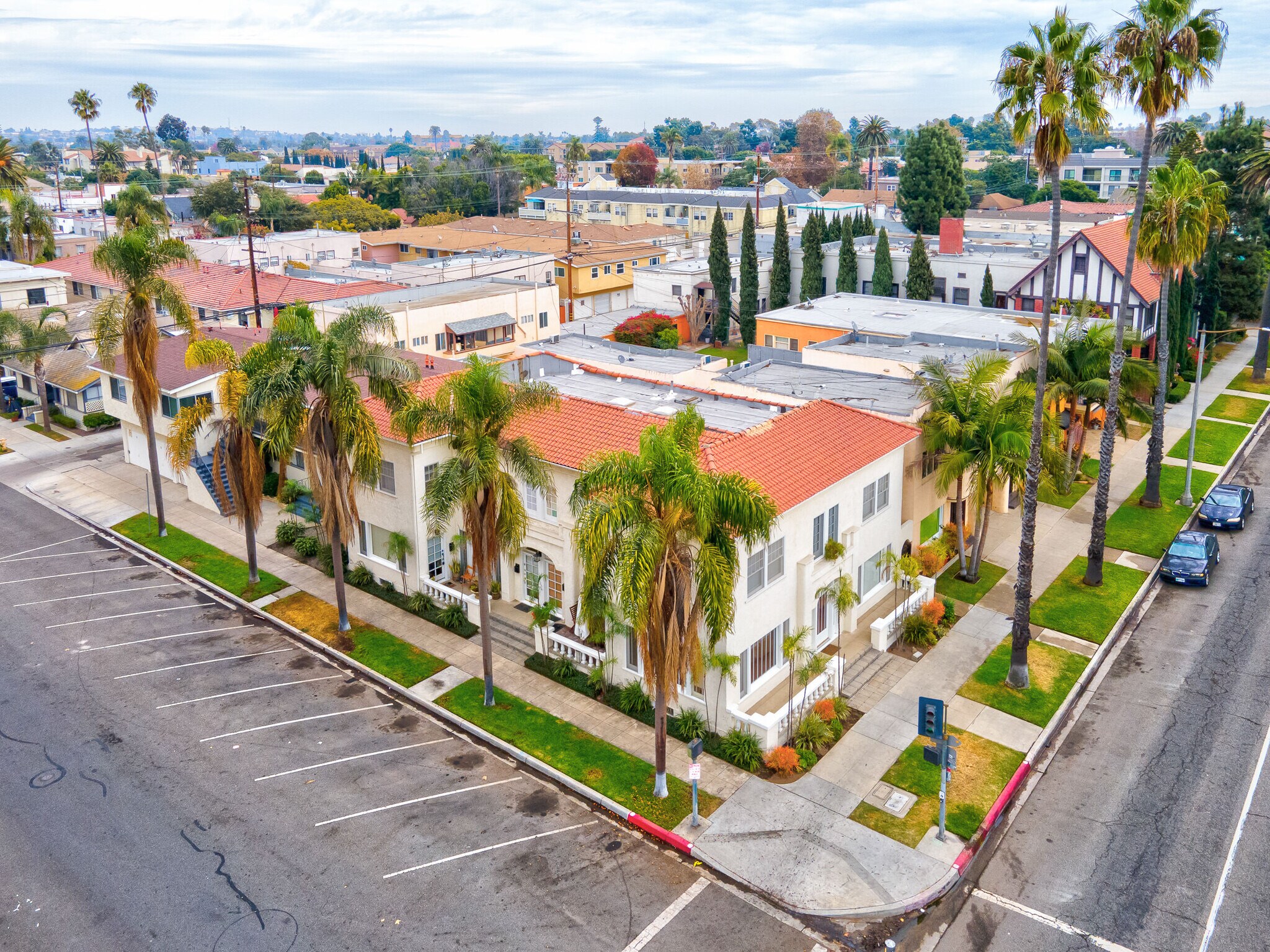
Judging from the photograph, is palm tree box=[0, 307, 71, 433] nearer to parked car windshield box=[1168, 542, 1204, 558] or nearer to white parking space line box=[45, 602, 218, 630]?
white parking space line box=[45, 602, 218, 630]

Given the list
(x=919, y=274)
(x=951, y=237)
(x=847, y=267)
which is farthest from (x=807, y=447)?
(x=951, y=237)

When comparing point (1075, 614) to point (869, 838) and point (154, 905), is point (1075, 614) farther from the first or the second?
point (154, 905)

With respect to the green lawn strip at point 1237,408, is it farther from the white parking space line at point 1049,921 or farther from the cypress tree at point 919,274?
the white parking space line at point 1049,921

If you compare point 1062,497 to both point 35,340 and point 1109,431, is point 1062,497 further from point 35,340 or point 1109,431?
point 35,340

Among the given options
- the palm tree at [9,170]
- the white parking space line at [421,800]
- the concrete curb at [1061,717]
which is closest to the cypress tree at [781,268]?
the concrete curb at [1061,717]

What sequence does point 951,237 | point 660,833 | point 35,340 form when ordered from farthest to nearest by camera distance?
point 951,237
point 35,340
point 660,833

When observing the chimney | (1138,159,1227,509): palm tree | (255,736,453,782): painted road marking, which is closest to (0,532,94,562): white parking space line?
(255,736,453,782): painted road marking
